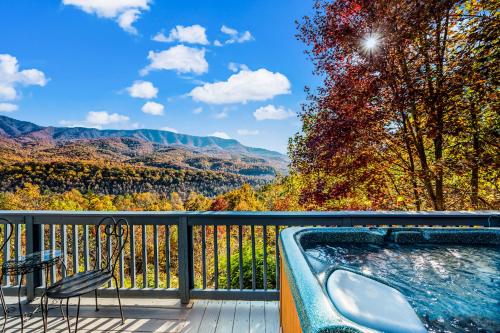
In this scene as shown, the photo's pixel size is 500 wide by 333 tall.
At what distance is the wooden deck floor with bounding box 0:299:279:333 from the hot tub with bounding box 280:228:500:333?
0.58 metres

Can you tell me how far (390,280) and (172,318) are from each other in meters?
1.96

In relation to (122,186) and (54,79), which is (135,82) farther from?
(122,186)

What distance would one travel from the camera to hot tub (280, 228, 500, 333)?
101 centimetres

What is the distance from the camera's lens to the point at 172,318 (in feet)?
8.31

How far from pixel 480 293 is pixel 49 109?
2886 cm

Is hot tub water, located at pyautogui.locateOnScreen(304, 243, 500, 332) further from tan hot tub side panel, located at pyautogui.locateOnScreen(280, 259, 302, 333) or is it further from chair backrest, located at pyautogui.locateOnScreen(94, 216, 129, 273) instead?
chair backrest, located at pyautogui.locateOnScreen(94, 216, 129, 273)

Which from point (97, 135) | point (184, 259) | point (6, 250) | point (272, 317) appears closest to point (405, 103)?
point (272, 317)

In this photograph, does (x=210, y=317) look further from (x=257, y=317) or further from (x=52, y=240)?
(x=52, y=240)

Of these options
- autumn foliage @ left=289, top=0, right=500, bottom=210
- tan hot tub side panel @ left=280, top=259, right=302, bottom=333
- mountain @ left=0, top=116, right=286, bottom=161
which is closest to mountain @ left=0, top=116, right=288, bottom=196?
mountain @ left=0, top=116, right=286, bottom=161

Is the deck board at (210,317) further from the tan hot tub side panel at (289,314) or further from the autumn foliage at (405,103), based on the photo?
the autumn foliage at (405,103)

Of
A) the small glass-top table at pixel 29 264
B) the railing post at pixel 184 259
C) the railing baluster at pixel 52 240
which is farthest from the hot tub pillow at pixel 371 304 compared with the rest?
the railing baluster at pixel 52 240

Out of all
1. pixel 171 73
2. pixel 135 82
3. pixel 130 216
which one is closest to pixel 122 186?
pixel 135 82

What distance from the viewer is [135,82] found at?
64.1ft

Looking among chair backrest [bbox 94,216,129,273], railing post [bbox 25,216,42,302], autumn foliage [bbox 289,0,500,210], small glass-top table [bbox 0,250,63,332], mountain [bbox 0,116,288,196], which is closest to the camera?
small glass-top table [bbox 0,250,63,332]
